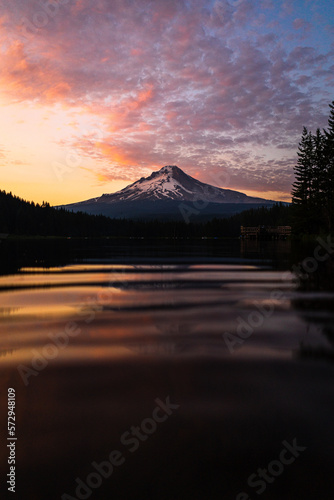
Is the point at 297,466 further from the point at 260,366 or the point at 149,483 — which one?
the point at 260,366

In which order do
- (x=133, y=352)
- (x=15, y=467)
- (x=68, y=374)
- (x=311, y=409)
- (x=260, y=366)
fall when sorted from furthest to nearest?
(x=133, y=352)
(x=260, y=366)
(x=68, y=374)
(x=311, y=409)
(x=15, y=467)

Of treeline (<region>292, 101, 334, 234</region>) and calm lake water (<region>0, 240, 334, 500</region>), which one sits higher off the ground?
treeline (<region>292, 101, 334, 234</region>)

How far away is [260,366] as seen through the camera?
6133mm

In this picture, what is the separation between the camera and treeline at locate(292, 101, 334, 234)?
219 ft

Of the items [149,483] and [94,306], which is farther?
[94,306]

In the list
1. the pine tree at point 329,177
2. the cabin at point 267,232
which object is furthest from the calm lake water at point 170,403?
the cabin at point 267,232

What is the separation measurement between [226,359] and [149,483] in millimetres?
3446

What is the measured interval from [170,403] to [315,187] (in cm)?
7275

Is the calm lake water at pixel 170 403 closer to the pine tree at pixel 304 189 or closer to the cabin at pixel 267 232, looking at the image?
the pine tree at pixel 304 189

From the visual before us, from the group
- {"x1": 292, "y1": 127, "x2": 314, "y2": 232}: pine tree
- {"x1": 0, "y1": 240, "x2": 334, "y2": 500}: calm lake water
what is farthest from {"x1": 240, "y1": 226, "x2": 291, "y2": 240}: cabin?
{"x1": 0, "y1": 240, "x2": 334, "y2": 500}: calm lake water

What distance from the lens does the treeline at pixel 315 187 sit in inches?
2623

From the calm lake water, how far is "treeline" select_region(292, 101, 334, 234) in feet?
204

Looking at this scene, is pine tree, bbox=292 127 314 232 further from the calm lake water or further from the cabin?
the calm lake water

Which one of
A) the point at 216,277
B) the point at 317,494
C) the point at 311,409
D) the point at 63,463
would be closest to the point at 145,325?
the point at 311,409
